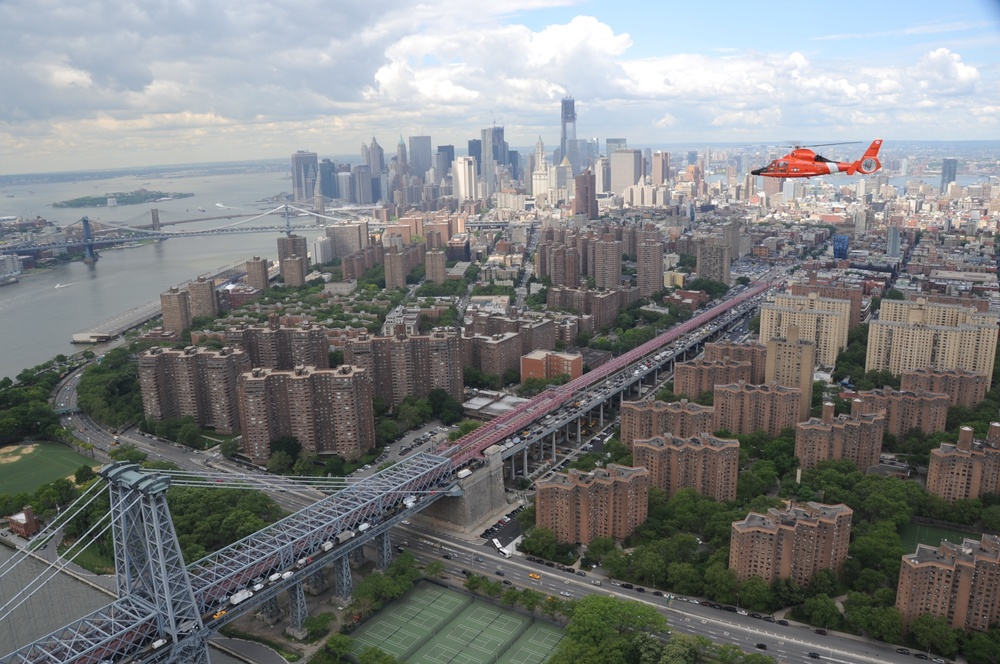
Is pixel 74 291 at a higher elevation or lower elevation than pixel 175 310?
lower

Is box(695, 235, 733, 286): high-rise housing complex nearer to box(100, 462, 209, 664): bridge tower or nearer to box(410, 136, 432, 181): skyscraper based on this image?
box(100, 462, 209, 664): bridge tower

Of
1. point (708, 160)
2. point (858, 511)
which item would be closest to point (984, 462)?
point (858, 511)

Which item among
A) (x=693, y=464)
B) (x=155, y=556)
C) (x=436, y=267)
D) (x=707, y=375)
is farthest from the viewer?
(x=436, y=267)

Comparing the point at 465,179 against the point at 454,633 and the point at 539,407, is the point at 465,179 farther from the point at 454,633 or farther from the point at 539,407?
the point at 454,633

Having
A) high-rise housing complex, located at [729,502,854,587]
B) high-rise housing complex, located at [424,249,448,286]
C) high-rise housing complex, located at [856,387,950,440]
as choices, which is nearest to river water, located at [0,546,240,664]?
high-rise housing complex, located at [729,502,854,587]

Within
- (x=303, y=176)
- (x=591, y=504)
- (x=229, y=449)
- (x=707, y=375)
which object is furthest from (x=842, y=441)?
(x=303, y=176)

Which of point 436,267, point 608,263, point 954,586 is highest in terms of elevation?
point 608,263

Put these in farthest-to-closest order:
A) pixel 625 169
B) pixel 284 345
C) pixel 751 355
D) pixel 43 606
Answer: pixel 625 169 < pixel 284 345 < pixel 751 355 < pixel 43 606

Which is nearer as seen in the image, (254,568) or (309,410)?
(254,568)
